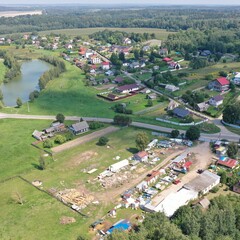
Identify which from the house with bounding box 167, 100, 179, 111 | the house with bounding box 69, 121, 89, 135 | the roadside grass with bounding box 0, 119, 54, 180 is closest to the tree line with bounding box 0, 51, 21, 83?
the roadside grass with bounding box 0, 119, 54, 180

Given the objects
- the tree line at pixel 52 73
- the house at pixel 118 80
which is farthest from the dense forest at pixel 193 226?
the tree line at pixel 52 73

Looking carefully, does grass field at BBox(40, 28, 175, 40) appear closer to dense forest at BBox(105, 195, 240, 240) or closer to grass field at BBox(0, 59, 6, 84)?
grass field at BBox(0, 59, 6, 84)

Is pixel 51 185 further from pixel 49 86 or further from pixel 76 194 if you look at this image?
pixel 49 86

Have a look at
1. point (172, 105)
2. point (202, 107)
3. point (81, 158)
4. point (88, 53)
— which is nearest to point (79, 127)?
point (81, 158)

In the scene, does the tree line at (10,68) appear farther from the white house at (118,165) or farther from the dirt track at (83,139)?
the white house at (118,165)

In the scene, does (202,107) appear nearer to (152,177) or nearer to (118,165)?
(118,165)

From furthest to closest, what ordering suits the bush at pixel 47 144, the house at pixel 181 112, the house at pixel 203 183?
the house at pixel 181 112
the bush at pixel 47 144
the house at pixel 203 183
